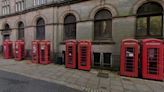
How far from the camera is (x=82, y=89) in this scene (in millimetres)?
5707

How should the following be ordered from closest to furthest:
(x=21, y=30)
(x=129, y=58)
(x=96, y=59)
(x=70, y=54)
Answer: (x=129, y=58) → (x=70, y=54) → (x=96, y=59) → (x=21, y=30)

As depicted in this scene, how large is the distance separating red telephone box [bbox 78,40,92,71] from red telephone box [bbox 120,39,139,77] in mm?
2338

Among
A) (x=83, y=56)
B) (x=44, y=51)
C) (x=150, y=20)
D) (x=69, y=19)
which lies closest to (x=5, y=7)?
(x=44, y=51)

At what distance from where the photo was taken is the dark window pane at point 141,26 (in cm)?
874

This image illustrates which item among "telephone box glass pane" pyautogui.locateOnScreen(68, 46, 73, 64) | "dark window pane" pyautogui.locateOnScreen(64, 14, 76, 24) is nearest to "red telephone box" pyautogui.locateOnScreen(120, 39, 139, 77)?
"telephone box glass pane" pyautogui.locateOnScreen(68, 46, 73, 64)

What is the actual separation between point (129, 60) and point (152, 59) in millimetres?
1213

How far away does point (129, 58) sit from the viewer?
25.7 feet

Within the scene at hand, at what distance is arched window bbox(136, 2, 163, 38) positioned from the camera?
830cm

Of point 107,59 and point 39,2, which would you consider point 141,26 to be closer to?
point 107,59

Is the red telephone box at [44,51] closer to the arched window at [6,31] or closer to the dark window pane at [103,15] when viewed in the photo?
the dark window pane at [103,15]

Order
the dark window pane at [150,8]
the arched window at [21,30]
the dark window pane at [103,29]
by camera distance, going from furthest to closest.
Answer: the arched window at [21,30] → the dark window pane at [103,29] → the dark window pane at [150,8]

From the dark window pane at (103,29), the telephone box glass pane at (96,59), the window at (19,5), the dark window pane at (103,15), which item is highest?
the window at (19,5)

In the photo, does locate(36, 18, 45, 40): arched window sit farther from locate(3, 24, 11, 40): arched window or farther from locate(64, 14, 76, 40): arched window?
locate(3, 24, 11, 40): arched window

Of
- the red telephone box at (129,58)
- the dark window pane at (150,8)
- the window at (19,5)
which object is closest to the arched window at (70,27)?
the red telephone box at (129,58)
